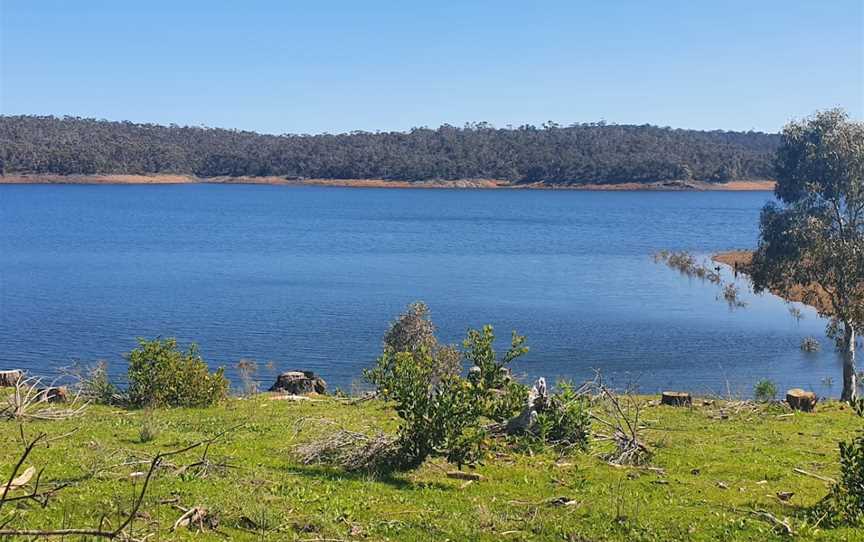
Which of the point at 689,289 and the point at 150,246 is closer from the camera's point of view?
the point at 689,289

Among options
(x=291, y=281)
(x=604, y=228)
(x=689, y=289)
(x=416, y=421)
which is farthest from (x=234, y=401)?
(x=604, y=228)

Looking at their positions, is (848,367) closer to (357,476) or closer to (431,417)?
(431,417)

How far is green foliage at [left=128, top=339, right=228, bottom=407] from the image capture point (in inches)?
768

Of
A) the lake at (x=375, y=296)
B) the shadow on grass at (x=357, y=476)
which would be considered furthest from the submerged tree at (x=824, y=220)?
the shadow on grass at (x=357, y=476)

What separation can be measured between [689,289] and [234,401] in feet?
138

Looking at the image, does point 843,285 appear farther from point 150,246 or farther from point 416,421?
point 150,246

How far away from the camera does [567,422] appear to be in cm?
1447

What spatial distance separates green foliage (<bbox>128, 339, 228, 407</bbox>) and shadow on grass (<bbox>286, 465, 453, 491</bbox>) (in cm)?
747

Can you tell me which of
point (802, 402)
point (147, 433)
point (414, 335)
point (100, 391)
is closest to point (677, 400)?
point (802, 402)

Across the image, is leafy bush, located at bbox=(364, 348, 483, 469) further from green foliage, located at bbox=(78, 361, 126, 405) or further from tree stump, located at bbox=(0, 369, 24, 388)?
tree stump, located at bbox=(0, 369, 24, 388)

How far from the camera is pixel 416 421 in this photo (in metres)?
12.5

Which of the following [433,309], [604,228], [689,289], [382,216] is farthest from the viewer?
[382,216]

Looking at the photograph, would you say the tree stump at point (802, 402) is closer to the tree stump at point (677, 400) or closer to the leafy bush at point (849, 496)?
the tree stump at point (677, 400)

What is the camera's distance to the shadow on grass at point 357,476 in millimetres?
12055
